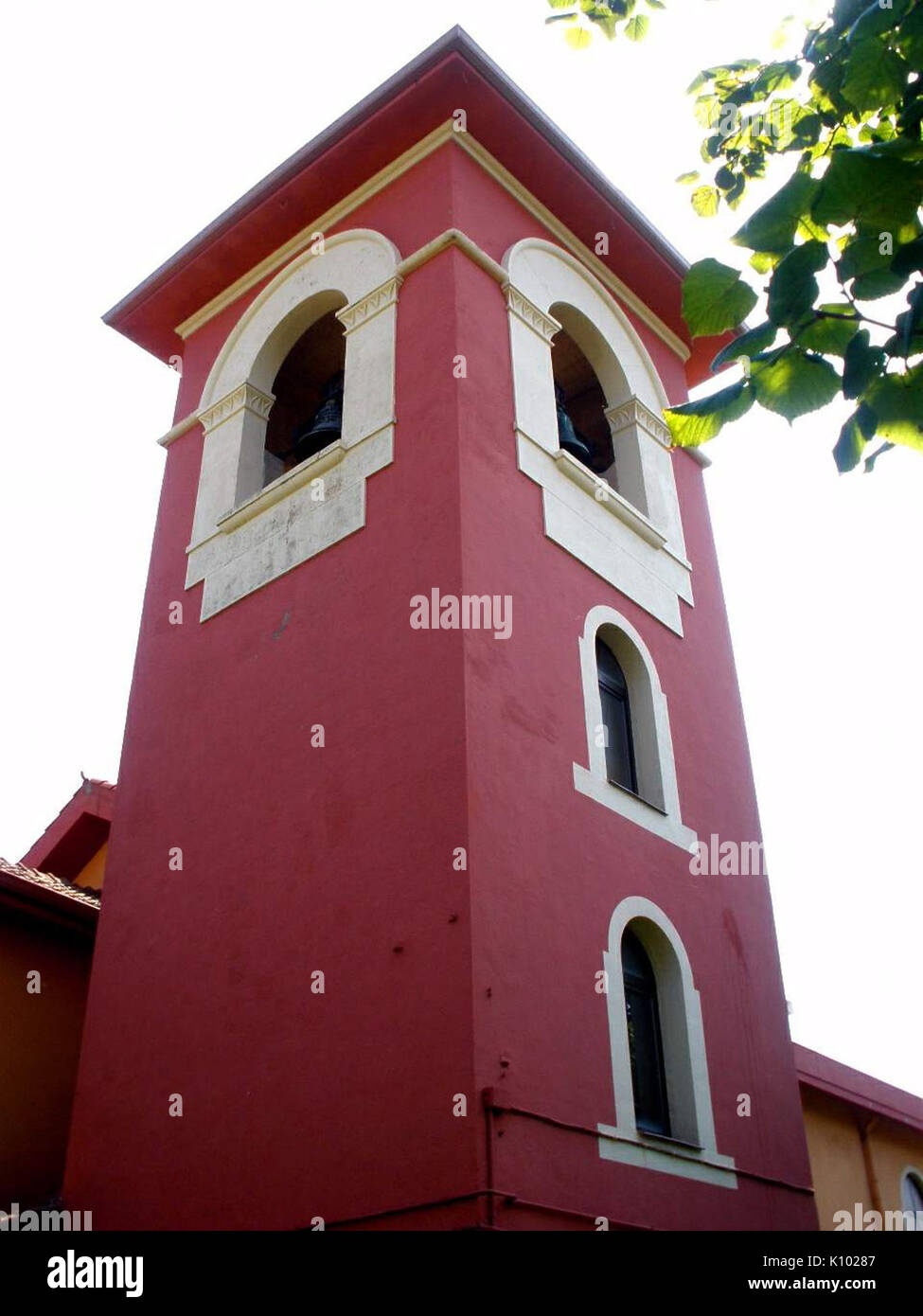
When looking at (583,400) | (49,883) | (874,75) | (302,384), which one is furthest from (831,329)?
(302,384)

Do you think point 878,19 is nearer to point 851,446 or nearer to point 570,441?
point 851,446

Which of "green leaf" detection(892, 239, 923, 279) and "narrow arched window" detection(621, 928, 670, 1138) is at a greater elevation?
"green leaf" detection(892, 239, 923, 279)

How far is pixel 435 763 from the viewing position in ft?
23.4

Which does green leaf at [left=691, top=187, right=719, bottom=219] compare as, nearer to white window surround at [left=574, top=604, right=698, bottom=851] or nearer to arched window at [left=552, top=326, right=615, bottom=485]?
white window surround at [left=574, top=604, right=698, bottom=851]

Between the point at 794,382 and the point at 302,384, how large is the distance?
9020mm

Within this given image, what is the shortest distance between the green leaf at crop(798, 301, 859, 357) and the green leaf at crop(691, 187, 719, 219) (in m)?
2.12

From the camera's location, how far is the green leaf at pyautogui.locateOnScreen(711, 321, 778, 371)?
3.49 m

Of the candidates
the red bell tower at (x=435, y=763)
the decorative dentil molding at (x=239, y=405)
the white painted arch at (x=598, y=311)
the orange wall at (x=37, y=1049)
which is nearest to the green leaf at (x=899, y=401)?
the red bell tower at (x=435, y=763)

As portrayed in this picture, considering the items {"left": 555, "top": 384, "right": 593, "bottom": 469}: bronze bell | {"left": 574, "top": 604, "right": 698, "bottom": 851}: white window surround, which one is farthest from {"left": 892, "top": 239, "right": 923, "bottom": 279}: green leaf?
{"left": 555, "top": 384, "right": 593, "bottom": 469}: bronze bell

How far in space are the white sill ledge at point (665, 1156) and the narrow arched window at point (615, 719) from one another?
93.2 inches

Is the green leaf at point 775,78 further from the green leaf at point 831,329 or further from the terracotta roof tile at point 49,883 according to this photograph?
the terracotta roof tile at point 49,883

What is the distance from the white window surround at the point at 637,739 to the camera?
812 centimetres

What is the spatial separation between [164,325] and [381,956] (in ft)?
25.1

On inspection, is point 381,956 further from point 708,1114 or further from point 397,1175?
point 708,1114
